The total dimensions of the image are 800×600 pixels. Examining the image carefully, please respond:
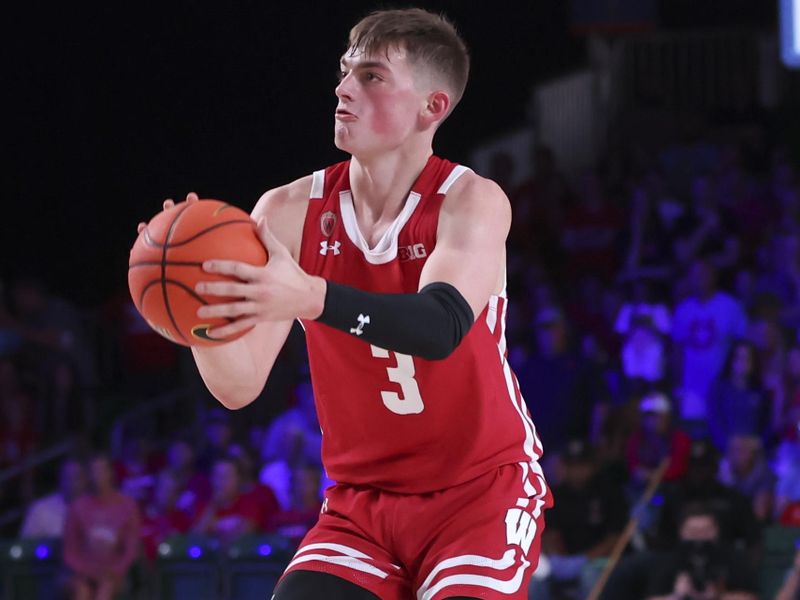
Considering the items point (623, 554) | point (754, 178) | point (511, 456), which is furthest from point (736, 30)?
point (511, 456)

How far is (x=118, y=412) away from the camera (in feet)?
35.6

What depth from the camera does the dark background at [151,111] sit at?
1212 centimetres

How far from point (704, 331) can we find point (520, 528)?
5427 millimetres

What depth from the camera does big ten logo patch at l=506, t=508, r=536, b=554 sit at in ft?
11.5

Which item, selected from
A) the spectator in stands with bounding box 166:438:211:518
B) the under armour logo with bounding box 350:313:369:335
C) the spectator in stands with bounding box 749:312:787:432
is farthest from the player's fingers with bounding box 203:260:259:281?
the spectator in stands with bounding box 166:438:211:518

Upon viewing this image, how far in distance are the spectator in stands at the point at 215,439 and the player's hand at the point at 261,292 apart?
619 cm

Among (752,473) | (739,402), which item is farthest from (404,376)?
(739,402)

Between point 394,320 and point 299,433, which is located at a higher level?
point 394,320

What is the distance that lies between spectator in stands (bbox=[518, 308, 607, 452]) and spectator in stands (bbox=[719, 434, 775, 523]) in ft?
3.12

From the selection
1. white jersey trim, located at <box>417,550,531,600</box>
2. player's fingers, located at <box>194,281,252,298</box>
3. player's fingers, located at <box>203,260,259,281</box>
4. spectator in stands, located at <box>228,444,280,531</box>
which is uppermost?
player's fingers, located at <box>203,260,259,281</box>

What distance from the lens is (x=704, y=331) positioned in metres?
8.70

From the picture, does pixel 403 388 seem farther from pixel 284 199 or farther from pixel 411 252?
pixel 284 199

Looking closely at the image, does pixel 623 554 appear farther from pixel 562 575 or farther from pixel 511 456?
pixel 511 456

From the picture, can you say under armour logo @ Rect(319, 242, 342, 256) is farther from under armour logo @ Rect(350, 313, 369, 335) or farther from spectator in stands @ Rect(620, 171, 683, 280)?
spectator in stands @ Rect(620, 171, 683, 280)
